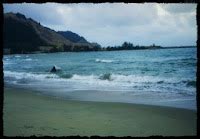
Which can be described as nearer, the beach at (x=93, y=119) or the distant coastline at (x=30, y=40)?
the beach at (x=93, y=119)

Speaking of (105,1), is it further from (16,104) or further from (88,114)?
(16,104)

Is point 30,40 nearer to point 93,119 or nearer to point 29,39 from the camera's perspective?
point 29,39

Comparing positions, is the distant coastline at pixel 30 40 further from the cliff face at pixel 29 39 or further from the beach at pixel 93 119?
the beach at pixel 93 119

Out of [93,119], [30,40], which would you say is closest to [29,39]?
[30,40]

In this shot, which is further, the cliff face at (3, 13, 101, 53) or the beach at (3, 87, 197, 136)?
the cliff face at (3, 13, 101, 53)

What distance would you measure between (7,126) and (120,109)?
3887 millimetres

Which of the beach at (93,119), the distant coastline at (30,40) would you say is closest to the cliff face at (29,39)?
the distant coastline at (30,40)

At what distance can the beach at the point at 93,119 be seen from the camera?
22.9ft

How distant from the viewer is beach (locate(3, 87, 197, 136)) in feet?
22.9

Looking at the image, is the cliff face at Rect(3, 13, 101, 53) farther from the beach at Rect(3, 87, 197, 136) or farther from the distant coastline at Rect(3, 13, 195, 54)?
the beach at Rect(3, 87, 197, 136)

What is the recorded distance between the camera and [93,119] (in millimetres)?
8289

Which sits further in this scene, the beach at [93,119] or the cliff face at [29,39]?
the cliff face at [29,39]

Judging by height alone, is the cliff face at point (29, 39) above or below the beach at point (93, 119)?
above

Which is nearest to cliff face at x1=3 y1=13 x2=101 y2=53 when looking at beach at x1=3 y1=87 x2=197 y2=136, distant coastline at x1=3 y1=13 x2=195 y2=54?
distant coastline at x1=3 y1=13 x2=195 y2=54
